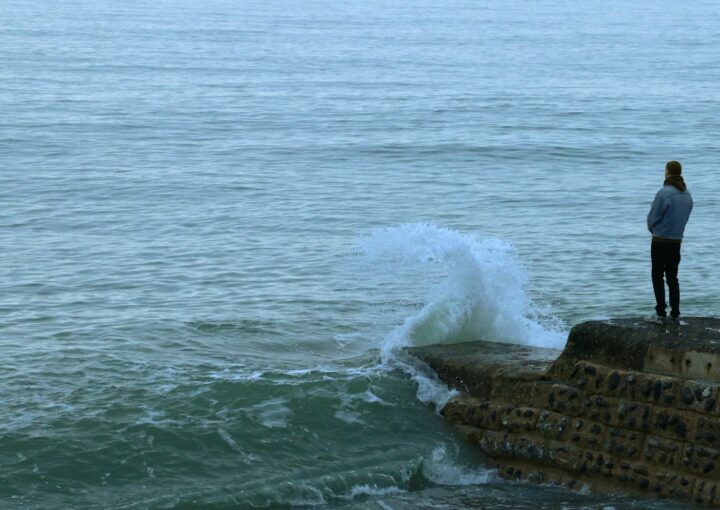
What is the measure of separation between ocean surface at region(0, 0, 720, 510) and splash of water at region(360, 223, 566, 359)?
0.13 feet

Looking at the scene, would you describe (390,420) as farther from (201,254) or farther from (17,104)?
(17,104)

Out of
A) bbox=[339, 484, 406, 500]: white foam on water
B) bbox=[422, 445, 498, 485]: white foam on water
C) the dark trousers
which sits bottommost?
bbox=[339, 484, 406, 500]: white foam on water

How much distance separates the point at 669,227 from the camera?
1259 cm

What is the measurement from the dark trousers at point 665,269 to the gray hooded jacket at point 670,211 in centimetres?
15

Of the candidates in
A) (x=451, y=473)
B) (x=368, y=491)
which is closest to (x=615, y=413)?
(x=451, y=473)

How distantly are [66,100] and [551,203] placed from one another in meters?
21.9

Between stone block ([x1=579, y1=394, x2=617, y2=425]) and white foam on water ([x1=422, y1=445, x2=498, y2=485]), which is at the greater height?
stone block ([x1=579, y1=394, x2=617, y2=425])

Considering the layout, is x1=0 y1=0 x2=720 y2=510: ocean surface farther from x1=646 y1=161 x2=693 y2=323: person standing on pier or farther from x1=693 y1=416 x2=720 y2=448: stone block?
x1=646 y1=161 x2=693 y2=323: person standing on pier

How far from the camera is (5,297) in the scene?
1892 cm

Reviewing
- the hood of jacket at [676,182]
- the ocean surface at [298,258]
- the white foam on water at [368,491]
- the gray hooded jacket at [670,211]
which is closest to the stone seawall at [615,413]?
the ocean surface at [298,258]

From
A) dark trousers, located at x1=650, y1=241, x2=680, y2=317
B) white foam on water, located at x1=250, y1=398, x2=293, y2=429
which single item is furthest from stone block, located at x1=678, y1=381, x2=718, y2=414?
white foam on water, located at x1=250, y1=398, x2=293, y2=429

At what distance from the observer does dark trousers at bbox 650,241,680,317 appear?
12750mm

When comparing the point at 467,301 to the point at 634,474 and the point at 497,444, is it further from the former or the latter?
the point at 634,474

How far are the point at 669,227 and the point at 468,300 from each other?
4174mm
